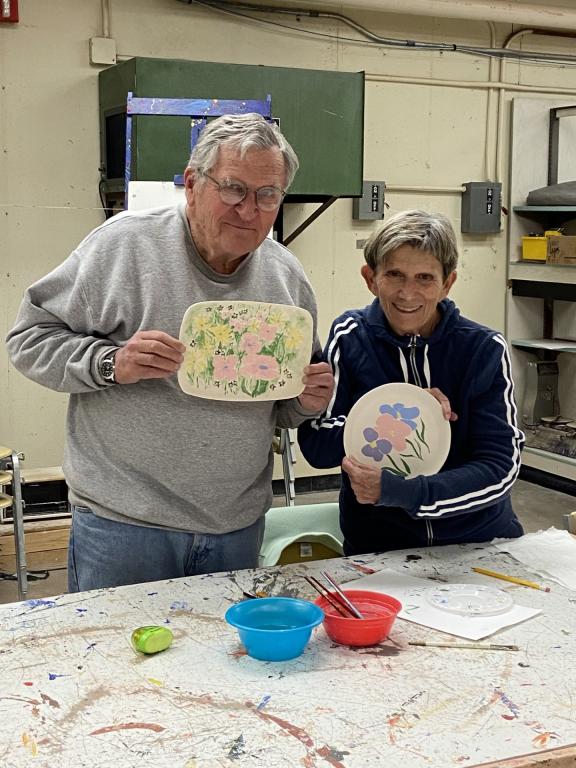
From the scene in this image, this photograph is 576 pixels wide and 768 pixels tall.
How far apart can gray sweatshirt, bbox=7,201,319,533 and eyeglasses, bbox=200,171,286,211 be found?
148mm

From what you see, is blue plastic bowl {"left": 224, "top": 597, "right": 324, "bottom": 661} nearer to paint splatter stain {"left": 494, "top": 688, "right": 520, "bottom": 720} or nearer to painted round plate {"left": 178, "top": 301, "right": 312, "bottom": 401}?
paint splatter stain {"left": 494, "top": 688, "right": 520, "bottom": 720}

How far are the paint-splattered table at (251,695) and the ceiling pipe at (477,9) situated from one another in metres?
4.20

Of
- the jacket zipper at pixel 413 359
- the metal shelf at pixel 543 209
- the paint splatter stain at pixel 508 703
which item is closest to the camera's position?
the paint splatter stain at pixel 508 703

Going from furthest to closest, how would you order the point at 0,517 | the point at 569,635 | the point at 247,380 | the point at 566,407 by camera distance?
the point at 566,407 → the point at 0,517 → the point at 247,380 → the point at 569,635

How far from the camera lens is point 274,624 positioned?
5.21ft

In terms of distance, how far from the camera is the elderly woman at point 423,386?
2002mm

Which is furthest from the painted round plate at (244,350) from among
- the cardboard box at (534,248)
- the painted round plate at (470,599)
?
the cardboard box at (534,248)

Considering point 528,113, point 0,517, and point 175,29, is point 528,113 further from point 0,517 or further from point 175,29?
point 0,517

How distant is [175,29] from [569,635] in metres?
4.40

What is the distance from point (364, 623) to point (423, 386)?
27.3 inches

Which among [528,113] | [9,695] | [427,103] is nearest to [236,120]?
[9,695]

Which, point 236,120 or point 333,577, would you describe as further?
point 333,577

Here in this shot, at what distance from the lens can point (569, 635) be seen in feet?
5.46

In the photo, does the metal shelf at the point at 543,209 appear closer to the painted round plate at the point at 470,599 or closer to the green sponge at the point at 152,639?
the painted round plate at the point at 470,599
